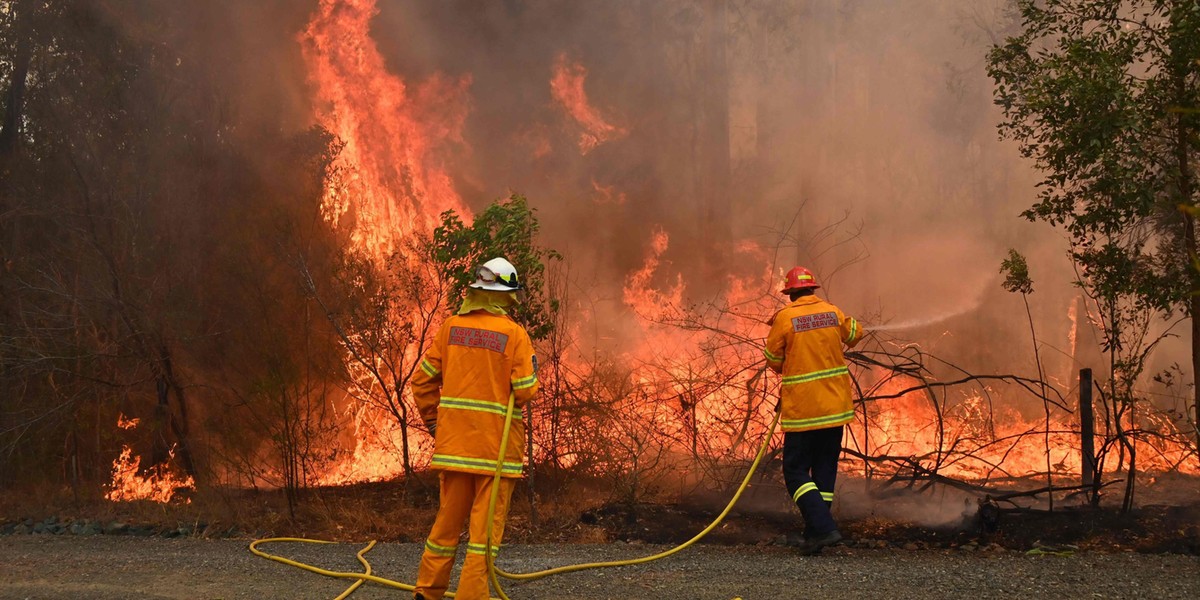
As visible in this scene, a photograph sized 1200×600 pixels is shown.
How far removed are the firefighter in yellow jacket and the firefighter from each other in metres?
2.34

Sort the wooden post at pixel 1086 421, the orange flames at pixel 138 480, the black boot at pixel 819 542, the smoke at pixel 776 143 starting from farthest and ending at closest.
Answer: the smoke at pixel 776 143 < the orange flames at pixel 138 480 < the wooden post at pixel 1086 421 < the black boot at pixel 819 542

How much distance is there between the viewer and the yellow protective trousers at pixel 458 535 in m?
4.82

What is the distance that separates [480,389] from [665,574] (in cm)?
208

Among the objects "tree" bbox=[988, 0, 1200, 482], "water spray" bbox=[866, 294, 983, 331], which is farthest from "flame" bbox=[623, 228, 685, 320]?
"tree" bbox=[988, 0, 1200, 482]

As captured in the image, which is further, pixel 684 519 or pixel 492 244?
pixel 684 519

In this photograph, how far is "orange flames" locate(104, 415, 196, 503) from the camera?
970 centimetres

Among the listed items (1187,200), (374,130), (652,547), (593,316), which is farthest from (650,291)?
(1187,200)

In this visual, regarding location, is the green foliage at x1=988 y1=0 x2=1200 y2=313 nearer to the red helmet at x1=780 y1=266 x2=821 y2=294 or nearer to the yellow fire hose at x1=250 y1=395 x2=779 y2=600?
the red helmet at x1=780 y1=266 x2=821 y2=294

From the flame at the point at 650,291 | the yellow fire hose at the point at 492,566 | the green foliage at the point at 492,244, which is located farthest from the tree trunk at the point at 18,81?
the flame at the point at 650,291

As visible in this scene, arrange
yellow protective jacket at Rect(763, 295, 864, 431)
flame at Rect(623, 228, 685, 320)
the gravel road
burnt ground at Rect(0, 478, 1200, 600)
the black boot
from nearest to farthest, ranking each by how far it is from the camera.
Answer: the gravel road, burnt ground at Rect(0, 478, 1200, 600), the black boot, yellow protective jacket at Rect(763, 295, 864, 431), flame at Rect(623, 228, 685, 320)

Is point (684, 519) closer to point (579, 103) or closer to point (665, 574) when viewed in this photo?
point (665, 574)

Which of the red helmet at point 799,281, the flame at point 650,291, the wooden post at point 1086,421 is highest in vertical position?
the flame at point 650,291

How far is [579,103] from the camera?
1261 cm

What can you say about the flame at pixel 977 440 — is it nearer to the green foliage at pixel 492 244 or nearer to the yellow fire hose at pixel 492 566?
the yellow fire hose at pixel 492 566
